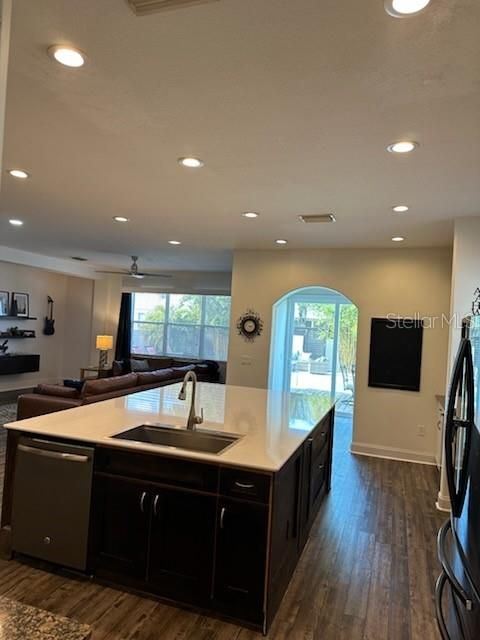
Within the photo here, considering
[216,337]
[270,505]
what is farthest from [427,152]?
[216,337]

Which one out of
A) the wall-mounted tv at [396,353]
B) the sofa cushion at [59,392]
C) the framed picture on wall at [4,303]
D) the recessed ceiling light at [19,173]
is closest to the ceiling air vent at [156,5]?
the recessed ceiling light at [19,173]

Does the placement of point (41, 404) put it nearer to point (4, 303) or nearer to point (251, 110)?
point (251, 110)

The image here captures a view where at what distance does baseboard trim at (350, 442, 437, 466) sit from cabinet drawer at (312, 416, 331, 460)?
1.89 m

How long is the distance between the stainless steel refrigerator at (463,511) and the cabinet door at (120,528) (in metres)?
1.52

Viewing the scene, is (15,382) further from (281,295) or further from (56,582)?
(56,582)

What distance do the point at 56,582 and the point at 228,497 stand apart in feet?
3.95

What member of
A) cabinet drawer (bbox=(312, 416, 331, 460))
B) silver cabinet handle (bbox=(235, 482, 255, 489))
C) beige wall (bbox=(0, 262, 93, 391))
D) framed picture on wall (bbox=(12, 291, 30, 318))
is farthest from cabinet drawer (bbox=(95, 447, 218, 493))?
beige wall (bbox=(0, 262, 93, 391))

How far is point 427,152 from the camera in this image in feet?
8.58

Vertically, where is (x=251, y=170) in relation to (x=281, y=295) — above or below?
above

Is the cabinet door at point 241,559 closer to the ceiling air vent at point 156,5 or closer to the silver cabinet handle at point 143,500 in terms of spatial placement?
the silver cabinet handle at point 143,500

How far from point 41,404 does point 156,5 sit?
414 cm

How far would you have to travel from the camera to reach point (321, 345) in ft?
Answer: 27.5

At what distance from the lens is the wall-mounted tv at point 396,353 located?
5.55 meters

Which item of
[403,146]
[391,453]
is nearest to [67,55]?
[403,146]
